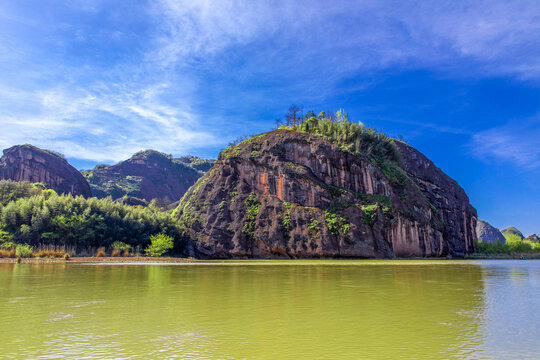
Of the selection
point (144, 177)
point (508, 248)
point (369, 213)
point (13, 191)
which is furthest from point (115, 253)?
point (144, 177)

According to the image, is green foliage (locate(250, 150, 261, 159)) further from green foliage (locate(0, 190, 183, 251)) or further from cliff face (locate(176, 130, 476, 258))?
green foliage (locate(0, 190, 183, 251))

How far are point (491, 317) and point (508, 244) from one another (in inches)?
4028

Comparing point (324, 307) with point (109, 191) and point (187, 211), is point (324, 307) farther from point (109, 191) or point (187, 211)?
point (109, 191)

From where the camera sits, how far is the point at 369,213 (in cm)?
6159

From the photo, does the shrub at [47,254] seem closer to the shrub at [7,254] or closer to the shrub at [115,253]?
the shrub at [7,254]

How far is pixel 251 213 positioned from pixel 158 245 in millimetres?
18834

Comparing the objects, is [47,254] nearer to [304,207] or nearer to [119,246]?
[119,246]

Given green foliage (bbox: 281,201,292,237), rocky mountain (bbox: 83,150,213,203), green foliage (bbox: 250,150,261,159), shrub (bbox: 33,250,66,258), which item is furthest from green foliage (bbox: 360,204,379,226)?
rocky mountain (bbox: 83,150,213,203)

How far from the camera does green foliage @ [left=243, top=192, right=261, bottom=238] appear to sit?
61206 millimetres

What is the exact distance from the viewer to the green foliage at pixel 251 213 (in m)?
61.2

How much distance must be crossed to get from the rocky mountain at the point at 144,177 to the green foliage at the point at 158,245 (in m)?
101

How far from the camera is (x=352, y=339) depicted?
7117mm

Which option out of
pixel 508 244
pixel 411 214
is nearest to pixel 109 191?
pixel 411 214

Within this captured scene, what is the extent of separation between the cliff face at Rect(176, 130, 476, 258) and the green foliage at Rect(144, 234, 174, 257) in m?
9.93
